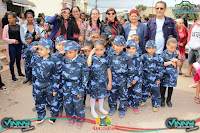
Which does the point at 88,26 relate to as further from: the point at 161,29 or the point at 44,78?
the point at 44,78

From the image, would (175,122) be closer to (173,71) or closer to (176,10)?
(173,71)

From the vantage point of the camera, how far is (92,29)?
4.17 m

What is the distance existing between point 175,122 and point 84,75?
1931 millimetres

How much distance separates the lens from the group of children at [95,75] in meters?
2.93

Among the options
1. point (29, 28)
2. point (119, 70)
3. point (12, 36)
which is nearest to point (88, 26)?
point (119, 70)

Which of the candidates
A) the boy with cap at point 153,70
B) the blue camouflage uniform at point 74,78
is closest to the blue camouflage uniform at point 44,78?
the blue camouflage uniform at point 74,78

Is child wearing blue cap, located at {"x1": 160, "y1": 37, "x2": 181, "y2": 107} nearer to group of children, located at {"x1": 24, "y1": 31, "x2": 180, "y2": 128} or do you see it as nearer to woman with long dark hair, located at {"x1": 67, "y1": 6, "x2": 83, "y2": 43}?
group of children, located at {"x1": 24, "y1": 31, "x2": 180, "y2": 128}

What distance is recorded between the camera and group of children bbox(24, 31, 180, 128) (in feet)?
9.62

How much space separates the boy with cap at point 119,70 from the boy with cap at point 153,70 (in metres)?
0.50

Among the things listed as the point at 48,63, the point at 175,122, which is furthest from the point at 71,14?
the point at 175,122

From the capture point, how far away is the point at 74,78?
287 centimetres

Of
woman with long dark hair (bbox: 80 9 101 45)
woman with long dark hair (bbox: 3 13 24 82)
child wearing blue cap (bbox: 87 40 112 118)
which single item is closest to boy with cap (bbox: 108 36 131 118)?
child wearing blue cap (bbox: 87 40 112 118)

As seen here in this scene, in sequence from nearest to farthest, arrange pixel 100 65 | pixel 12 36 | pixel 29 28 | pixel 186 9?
pixel 100 65 → pixel 29 28 → pixel 12 36 → pixel 186 9

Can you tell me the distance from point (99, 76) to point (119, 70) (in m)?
0.40
